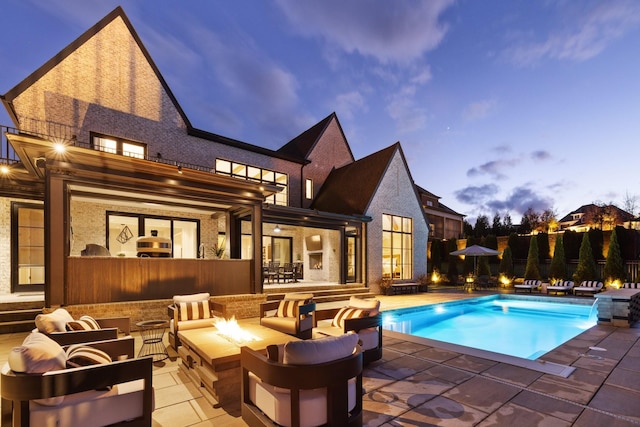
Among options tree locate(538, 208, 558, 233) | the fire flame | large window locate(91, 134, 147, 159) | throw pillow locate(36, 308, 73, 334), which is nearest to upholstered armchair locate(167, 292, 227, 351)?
the fire flame

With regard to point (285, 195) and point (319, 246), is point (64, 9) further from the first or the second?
point (319, 246)

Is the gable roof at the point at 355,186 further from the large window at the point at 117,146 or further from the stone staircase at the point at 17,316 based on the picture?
the stone staircase at the point at 17,316

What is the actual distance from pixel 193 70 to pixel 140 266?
63022mm

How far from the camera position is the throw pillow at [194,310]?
5547mm

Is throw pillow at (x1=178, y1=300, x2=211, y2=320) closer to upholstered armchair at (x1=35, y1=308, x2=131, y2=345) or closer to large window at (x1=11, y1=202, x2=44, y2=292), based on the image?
upholstered armchair at (x1=35, y1=308, x2=131, y2=345)

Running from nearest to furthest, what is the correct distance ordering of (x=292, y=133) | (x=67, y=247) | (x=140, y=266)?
(x=67, y=247), (x=140, y=266), (x=292, y=133)

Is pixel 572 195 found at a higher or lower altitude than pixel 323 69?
lower

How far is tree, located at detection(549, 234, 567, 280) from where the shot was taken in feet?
49.0

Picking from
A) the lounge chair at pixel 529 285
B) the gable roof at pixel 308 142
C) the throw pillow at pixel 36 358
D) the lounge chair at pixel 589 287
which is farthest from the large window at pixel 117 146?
the lounge chair at pixel 589 287

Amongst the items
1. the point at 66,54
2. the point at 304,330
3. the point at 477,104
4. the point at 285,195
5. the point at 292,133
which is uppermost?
the point at 292,133

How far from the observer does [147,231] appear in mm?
11414

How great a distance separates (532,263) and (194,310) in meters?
16.9

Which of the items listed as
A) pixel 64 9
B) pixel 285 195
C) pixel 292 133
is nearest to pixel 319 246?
pixel 285 195

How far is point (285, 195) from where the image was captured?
50.3 feet
